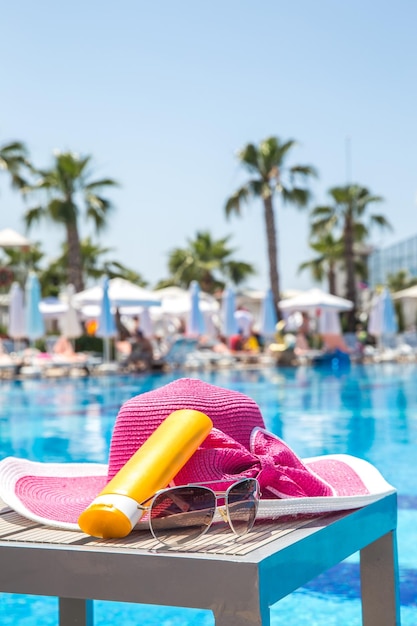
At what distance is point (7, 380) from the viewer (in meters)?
20.5

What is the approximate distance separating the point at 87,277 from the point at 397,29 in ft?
91.0

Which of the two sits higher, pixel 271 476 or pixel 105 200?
pixel 105 200

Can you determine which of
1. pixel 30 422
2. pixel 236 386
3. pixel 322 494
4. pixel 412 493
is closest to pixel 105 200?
pixel 236 386

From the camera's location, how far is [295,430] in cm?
977

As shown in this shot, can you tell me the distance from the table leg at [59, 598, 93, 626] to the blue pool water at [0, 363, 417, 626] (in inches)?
48.8

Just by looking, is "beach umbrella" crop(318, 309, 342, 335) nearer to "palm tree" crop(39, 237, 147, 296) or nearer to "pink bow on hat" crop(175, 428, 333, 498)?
"palm tree" crop(39, 237, 147, 296)

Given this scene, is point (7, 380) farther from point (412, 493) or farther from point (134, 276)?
point (134, 276)

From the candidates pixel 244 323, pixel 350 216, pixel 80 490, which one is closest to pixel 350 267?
pixel 350 216

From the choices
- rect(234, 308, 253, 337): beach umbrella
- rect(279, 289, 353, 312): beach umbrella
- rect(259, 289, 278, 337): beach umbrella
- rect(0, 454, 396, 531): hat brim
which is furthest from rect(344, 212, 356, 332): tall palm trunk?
rect(0, 454, 396, 531): hat brim

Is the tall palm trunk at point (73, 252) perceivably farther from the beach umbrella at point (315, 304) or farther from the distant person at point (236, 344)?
the beach umbrella at point (315, 304)

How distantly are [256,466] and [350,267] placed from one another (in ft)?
119

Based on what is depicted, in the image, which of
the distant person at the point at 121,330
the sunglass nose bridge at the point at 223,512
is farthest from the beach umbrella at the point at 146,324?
the sunglass nose bridge at the point at 223,512

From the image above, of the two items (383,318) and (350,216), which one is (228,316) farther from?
(350,216)

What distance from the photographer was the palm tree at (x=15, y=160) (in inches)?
1159
